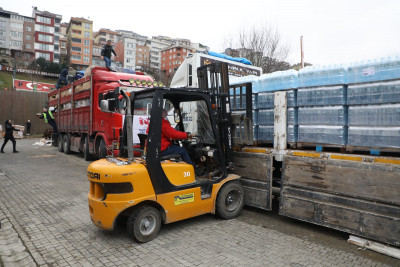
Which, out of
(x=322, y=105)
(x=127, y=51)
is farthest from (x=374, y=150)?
(x=127, y=51)

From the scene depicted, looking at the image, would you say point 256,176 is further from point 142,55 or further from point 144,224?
point 142,55

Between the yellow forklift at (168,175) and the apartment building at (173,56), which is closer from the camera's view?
the yellow forklift at (168,175)

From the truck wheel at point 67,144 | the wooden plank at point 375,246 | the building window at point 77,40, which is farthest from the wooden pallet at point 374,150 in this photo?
the building window at point 77,40

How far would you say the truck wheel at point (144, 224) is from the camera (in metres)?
4.17

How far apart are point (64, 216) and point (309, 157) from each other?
15.0 ft

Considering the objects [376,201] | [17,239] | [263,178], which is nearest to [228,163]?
[263,178]

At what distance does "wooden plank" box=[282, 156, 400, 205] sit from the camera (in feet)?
12.7

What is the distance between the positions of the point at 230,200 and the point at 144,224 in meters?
1.73

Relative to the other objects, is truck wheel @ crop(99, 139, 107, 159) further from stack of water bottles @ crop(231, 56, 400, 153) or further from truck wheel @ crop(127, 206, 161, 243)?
stack of water bottles @ crop(231, 56, 400, 153)

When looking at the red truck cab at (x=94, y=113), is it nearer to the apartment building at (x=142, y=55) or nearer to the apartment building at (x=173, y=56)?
the apartment building at (x=173, y=56)

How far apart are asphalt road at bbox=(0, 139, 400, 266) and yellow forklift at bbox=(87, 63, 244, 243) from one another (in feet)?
0.97

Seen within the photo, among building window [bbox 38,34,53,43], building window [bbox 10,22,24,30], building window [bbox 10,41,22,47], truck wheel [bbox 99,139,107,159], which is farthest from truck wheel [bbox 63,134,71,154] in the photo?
building window [bbox 10,22,24,30]

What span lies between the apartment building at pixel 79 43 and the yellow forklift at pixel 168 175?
71.4m

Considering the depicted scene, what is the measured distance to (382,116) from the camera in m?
4.03
